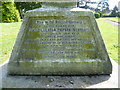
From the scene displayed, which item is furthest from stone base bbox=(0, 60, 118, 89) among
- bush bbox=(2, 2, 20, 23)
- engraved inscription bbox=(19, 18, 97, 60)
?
bush bbox=(2, 2, 20, 23)

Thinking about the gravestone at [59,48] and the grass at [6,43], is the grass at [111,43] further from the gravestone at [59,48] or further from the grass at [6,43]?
the grass at [6,43]

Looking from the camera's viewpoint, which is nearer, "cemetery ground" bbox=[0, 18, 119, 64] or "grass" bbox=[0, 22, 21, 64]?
"grass" bbox=[0, 22, 21, 64]

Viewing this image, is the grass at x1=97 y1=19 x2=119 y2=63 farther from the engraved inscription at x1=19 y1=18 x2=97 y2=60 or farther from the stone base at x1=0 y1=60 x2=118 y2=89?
the engraved inscription at x1=19 y1=18 x2=97 y2=60

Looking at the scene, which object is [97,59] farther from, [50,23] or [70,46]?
[50,23]

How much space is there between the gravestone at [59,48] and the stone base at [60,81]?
4.4 inches

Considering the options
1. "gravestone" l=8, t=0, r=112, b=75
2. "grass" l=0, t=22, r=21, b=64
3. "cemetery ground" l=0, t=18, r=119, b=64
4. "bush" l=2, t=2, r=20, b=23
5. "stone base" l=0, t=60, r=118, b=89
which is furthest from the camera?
"bush" l=2, t=2, r=20, b=23

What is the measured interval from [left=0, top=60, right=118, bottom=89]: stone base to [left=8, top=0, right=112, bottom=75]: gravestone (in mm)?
111

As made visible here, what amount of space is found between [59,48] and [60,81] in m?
0.65

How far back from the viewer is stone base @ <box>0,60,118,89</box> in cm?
254

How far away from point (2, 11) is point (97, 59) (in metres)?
21.2

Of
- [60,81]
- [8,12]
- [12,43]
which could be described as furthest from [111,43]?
[8,12]

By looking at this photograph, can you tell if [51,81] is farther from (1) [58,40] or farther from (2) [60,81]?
(1) [58,40]

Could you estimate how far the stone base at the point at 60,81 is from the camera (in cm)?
254

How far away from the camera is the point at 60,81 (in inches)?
105
